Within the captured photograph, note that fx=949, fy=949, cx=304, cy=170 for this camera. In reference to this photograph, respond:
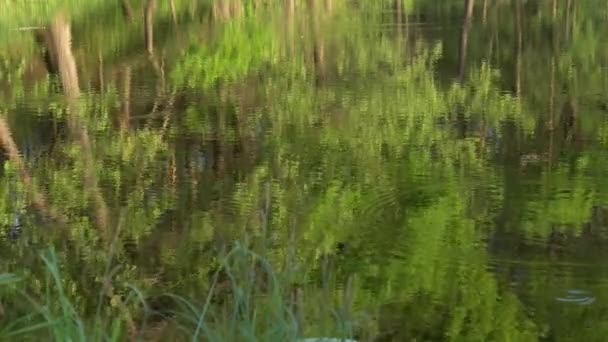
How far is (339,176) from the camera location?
980 cm

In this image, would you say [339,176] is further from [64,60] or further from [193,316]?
[64,60]

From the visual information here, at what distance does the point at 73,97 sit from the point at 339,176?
7.07 m

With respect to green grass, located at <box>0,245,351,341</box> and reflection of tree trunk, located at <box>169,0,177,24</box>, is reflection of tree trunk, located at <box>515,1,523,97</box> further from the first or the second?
reflection of tree trunk, located at <box>169,0,177,24</box>

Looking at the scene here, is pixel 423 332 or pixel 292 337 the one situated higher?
pixel 292 337

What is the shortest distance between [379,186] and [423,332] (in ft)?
10.6

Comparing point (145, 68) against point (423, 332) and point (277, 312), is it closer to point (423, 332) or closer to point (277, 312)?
point (423, 332)

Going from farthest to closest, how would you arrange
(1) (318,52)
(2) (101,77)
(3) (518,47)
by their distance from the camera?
(3) (518,47) → (1) (318,52) → (2) (101,77)

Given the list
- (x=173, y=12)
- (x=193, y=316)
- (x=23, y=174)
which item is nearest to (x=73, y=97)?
(x=23, y=174)

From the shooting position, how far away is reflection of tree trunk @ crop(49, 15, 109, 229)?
935 cm

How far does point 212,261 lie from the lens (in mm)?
7566

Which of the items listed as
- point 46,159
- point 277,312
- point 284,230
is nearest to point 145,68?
point 46,159

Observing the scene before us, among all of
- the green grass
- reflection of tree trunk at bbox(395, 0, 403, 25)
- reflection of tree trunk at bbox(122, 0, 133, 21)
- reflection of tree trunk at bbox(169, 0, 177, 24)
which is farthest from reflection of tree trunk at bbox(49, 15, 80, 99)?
the green grass

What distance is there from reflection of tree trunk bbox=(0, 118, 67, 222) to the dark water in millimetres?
37

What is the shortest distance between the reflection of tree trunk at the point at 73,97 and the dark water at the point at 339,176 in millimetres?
57
